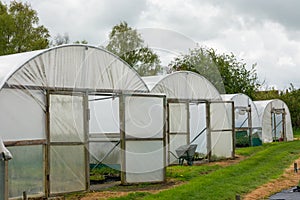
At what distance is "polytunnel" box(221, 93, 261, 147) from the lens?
24219 millimetres

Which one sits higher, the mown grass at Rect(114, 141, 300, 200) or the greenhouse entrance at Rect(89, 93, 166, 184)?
the greenhouse entrance at Rect(89, 93, 166, 184)

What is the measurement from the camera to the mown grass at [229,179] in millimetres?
10508

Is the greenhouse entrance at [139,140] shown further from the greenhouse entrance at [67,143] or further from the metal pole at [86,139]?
the greenhouse entrance at [67,143]

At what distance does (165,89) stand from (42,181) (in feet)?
22.4

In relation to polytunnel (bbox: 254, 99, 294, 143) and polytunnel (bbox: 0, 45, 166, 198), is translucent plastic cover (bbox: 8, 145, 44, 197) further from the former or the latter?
polytunnel (bbox: 254, 99, 294, 143)

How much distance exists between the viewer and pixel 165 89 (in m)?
16.2

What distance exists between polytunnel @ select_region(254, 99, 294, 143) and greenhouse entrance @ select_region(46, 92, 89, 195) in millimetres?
15934

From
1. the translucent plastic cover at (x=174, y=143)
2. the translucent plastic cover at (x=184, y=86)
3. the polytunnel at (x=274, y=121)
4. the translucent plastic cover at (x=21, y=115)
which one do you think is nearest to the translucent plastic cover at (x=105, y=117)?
the translucent plastic cover at (x=184, y=86)

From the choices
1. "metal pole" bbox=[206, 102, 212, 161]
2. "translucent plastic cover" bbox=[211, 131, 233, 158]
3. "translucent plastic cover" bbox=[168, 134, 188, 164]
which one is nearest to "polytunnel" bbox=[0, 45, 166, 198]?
"translucent plastic cover" bbox=[168, 134, 188, 164]

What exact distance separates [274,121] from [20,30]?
48.6 feet

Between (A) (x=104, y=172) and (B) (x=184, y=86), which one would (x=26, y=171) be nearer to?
(A) (x=104, y=172)

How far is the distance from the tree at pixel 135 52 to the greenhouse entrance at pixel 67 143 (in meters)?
2.15

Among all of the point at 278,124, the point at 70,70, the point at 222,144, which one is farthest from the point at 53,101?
the point at 278,124

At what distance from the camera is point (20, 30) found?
1097 inches
